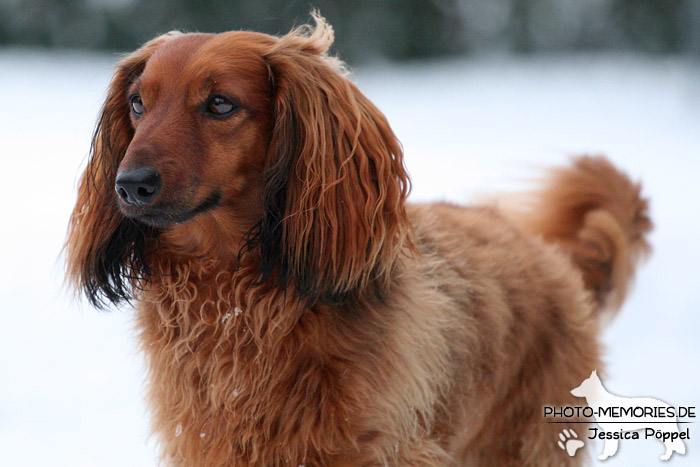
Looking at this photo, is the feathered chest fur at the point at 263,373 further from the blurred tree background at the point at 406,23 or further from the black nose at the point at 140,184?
the blurred tree background at the point at 406,23

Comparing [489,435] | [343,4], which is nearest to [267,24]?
[343,4]

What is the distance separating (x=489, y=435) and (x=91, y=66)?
17836 millimetres

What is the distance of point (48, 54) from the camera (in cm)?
2056

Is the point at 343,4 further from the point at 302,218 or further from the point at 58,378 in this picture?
the point at 302,218

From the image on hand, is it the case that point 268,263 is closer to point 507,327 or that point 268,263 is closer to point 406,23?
point 507,327

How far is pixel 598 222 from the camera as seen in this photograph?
4.53 metres

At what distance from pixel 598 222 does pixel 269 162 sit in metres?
2.38

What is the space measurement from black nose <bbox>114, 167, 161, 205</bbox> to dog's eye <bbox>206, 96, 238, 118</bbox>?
360 millimetres

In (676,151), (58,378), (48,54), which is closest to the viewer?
(58,378)

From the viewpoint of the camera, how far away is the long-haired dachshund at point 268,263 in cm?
278

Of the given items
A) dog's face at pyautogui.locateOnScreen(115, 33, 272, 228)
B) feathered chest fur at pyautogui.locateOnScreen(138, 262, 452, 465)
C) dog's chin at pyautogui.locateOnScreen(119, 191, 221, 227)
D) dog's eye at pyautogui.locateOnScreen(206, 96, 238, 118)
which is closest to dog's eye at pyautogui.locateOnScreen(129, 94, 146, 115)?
dog's face at pyautogui.locateOnScreen(115, 33, 272, 228)

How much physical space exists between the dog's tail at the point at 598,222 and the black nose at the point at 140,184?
276 cm

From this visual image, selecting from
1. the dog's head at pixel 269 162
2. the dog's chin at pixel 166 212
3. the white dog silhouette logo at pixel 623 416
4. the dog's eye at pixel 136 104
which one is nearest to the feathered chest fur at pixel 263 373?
the dog's head at pixel 269 162

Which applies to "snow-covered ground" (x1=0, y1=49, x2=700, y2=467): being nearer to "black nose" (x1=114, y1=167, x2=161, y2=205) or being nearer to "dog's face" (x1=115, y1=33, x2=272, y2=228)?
"dog's face" (x1=115, y1=33, x2=272, y2=228)
